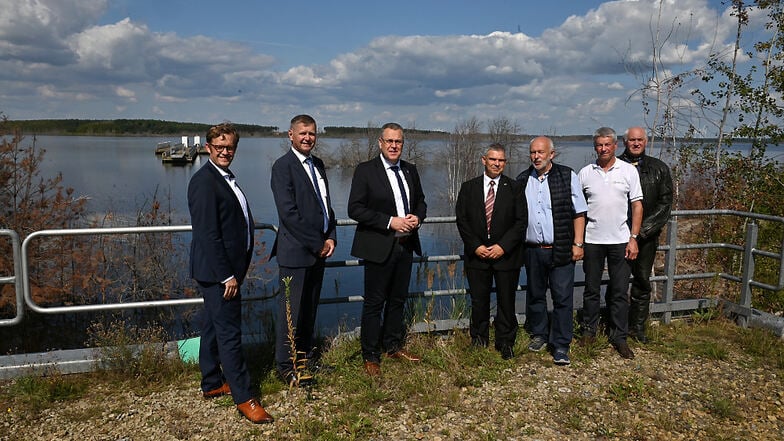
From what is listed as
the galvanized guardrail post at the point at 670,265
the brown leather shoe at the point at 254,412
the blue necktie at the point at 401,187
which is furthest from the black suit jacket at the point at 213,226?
the galvanized guardrail post at the point at 670,265

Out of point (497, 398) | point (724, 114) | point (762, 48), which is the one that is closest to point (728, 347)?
point (497, 398)

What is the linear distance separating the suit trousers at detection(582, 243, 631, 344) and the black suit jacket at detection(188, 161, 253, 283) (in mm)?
3233

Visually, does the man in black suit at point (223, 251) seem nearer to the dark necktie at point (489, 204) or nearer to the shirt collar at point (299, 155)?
the shirt collar at point (299, 155)

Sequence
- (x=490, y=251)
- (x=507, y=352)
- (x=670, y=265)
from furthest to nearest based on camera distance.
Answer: (x=670, y=265), (x=507, y=352), (x=490, y=251)

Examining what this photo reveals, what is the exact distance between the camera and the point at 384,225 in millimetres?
4293

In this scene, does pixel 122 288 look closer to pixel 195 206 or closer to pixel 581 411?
pixel 195 206

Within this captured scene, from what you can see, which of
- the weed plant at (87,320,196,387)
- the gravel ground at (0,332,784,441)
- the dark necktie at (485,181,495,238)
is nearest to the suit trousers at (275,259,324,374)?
the gravel ground at (0,332,784,441)

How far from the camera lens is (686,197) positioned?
14344mm

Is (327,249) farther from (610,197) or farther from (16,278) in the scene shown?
(610,197)

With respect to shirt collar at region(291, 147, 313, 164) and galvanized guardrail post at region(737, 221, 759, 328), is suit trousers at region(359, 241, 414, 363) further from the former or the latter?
galvanized guardrail post at region(737, 221, 759, 328)

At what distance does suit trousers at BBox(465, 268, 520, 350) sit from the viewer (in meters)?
4.78

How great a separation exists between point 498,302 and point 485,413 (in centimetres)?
110

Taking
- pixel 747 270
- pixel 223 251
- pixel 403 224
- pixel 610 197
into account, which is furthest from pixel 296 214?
pixel 747 270

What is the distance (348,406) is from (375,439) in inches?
17.9
